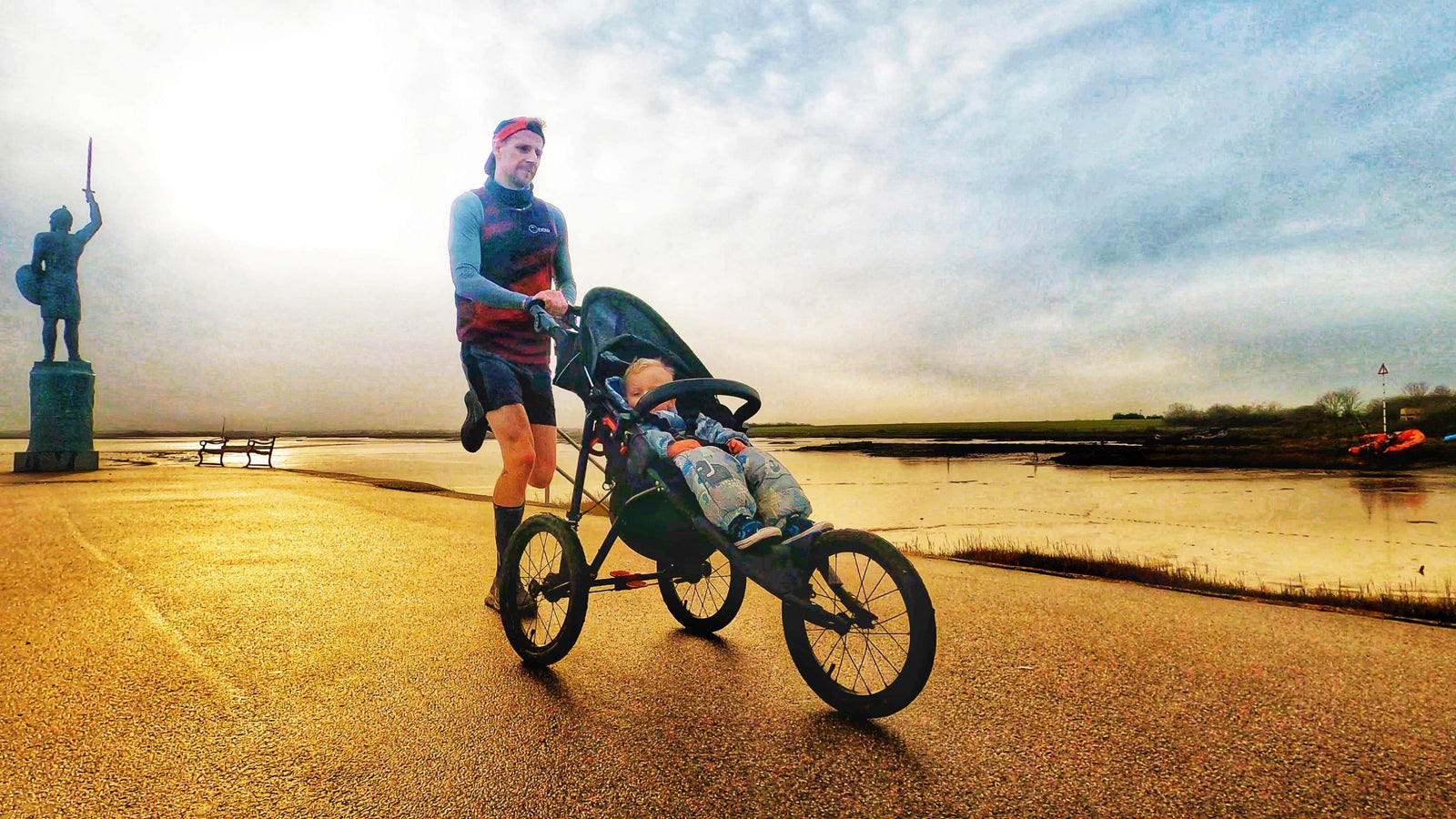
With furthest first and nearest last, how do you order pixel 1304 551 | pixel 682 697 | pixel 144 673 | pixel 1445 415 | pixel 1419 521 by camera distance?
pixel 1445 415 < pixel 1419 521 < pixel 1304 551 < pixel 144 673 < pixel 682 697

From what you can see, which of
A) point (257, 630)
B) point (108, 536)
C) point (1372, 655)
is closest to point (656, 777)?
point (257, 630)

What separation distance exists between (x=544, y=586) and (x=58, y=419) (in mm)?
18654

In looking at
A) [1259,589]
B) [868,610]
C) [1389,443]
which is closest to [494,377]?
[868,610]

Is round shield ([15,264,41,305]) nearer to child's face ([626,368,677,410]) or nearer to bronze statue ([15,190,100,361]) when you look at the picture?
bronze statue ([15,190,100,361])

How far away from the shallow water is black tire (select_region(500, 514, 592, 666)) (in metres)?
5.49

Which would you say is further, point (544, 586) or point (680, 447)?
point (544, 586)

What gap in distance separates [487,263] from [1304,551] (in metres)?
12.2

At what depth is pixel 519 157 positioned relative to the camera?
3.59 meters

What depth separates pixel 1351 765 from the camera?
2148 mm

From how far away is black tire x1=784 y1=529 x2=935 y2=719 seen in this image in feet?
6.93

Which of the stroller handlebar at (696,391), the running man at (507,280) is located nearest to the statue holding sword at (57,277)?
the running man at (507,280)

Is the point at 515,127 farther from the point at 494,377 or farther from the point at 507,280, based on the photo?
the point at 494,377

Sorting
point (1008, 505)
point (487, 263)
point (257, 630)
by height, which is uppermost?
point (487, 263)

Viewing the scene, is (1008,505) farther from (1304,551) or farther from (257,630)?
(257,630)
